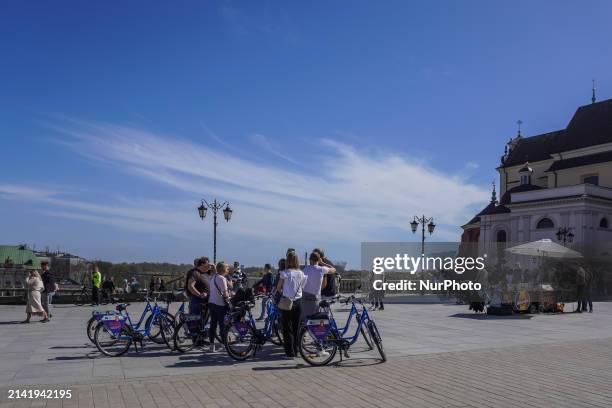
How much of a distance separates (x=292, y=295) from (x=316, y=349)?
1.08 m

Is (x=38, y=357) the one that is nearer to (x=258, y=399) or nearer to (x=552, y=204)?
(x=258, y=399)

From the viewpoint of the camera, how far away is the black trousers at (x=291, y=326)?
10.2 m

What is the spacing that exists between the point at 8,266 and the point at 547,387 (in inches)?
3894

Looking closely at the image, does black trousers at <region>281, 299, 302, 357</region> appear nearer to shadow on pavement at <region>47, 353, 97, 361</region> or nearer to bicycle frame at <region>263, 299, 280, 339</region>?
bicycle frame at <region>263, 299, 280, 339</region>

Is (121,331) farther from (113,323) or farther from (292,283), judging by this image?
Result: (292,283)

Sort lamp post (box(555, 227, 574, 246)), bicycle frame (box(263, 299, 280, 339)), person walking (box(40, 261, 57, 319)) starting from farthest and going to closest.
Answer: lamp post (box(555, 227, 574, 246)) → person walking (box(40, 261, 57, 319)) → bicycle frame (box(263, 299, 280, 339))

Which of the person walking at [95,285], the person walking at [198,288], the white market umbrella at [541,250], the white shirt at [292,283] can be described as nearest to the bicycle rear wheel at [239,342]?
the white shirt at [292,283]

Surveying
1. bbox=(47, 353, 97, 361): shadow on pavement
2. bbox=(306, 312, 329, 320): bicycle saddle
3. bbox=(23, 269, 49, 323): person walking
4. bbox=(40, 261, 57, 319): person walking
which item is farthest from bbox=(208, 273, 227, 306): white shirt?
bbox=(40, 261, 57, 319): person walking

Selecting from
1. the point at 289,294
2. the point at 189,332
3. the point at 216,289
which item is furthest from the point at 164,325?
the point at 289,294

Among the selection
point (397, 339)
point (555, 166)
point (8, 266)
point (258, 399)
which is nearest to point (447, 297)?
point (397, 339)

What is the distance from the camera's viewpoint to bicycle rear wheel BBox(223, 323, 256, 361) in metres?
9.99

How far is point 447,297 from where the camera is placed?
30.5 m

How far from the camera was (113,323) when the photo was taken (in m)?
10.3

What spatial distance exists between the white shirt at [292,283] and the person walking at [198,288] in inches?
94.1
